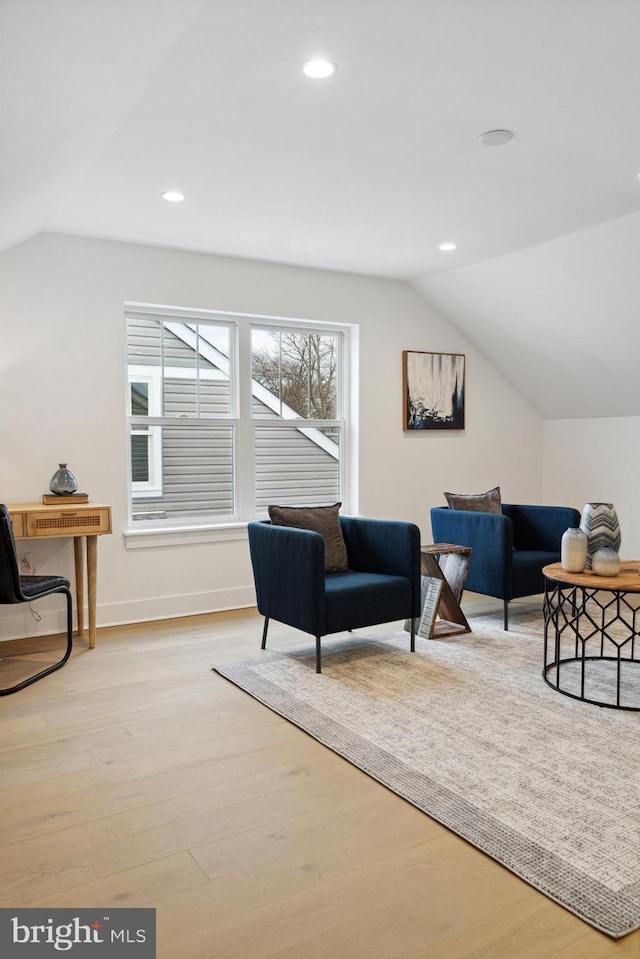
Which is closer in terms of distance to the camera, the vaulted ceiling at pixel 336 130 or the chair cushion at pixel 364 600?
the vaulted ceiling at pixel 336 130

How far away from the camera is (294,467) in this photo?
564cm

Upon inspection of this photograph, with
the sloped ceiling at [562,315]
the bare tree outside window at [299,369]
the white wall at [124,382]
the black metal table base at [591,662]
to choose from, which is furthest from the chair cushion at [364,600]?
the sloped ceiling at [562,315]

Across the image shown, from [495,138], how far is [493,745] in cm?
254

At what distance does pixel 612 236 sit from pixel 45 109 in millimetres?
3449

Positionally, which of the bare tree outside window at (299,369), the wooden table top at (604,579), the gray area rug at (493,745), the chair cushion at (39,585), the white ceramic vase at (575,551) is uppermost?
the bare tree outside window at (299,369)

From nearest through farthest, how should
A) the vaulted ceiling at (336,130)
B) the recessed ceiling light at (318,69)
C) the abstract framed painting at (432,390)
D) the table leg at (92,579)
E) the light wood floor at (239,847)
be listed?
the light wood floor at (239,847) < the vaulted ceiling at (336,130) < the recessed ceiling light at (318,69) < the table leg at (92,579) < the abstract framed painting at (432,390)

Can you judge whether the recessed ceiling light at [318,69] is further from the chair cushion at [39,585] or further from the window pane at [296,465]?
the window pane at [296,465]

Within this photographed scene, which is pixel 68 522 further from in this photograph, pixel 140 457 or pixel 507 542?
pixel 507 542

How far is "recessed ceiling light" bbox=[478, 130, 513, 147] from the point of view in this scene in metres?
3.14

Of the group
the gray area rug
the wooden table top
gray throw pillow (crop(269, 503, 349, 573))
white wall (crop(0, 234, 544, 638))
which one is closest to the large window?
white wall (crop(0, 234, 544, 638))

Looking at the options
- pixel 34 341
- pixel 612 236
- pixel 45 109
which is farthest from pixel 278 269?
pixel 45 109

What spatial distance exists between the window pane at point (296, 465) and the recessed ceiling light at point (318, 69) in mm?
3027

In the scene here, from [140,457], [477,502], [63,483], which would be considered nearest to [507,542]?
[477,502]

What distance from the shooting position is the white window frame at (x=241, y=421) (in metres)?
4.99
